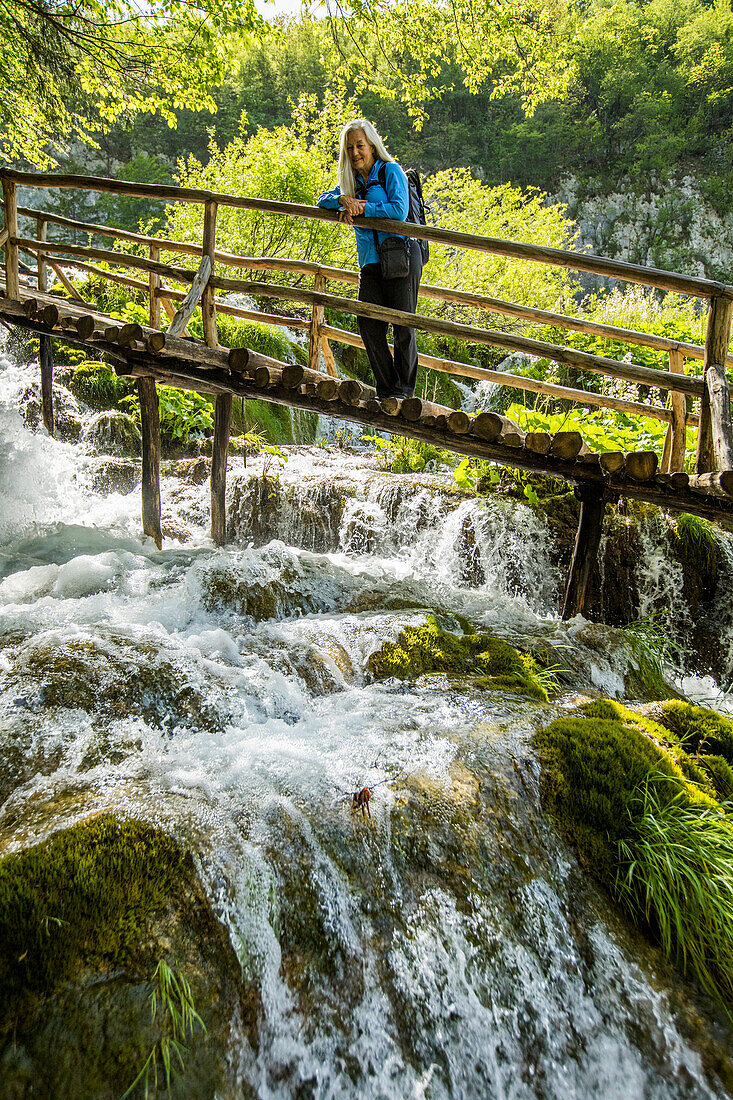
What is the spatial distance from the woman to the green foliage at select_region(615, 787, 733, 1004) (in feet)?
11.5

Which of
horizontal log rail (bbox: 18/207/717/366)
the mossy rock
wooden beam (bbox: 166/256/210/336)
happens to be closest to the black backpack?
horizontal log rail (bbox: 18/207/717/366)

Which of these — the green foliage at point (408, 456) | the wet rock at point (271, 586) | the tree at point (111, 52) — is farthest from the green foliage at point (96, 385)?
the wet rock at point (271, 586)

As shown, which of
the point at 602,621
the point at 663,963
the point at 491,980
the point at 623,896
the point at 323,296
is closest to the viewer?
the point at 491,980

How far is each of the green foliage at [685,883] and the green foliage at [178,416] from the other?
8447mm

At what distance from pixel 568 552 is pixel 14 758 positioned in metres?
5.12

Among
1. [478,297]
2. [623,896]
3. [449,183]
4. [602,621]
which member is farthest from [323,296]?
[449,183]

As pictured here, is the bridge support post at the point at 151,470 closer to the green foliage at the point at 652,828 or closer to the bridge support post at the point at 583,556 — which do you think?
the bridge support post at the point at 583,556

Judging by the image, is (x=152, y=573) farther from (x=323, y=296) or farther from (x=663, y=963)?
(x=663, y=963)

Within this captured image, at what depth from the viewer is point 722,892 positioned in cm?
216

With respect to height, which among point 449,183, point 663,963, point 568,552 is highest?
point 449,183

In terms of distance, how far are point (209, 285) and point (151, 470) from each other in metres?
2.15

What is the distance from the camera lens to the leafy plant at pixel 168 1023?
143 centimetres

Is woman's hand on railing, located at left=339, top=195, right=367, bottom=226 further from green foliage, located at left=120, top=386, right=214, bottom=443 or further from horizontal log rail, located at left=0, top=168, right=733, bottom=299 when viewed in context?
green foliage, located at left=120, top=386, right=214, bottom=443

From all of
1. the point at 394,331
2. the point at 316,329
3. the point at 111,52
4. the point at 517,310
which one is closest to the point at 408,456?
the point at 316,329
